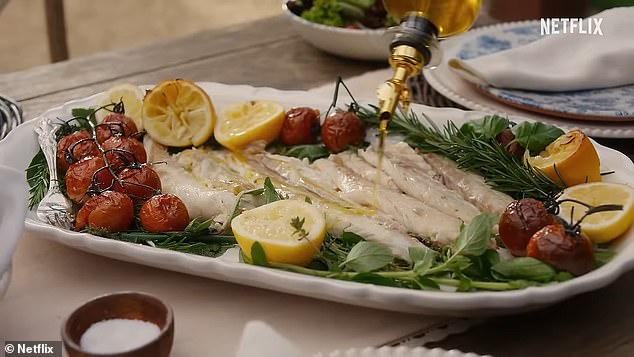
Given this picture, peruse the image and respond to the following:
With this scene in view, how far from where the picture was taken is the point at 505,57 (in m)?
1.95

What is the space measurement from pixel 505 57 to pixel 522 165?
0.54 meters

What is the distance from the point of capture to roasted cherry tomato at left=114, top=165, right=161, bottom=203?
1.42m

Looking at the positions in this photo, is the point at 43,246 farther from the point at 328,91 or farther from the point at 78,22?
the point at 78,22

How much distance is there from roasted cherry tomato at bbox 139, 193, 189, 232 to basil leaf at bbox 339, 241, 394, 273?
0.95 feet

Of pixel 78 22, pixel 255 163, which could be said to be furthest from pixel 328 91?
pixel 78 22

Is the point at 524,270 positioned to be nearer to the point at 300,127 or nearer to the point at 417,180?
the point at 417,180

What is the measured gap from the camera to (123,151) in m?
1.49

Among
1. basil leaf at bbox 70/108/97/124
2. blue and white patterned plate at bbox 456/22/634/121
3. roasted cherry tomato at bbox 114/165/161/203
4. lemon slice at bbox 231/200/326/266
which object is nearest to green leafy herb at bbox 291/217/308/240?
lemon slice at bbox 231/200/326/266

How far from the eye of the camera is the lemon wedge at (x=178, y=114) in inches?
65.9

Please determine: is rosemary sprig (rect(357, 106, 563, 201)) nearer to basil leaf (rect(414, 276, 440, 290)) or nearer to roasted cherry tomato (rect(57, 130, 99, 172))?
basil leaf (rect(414, 276, 440, 290))

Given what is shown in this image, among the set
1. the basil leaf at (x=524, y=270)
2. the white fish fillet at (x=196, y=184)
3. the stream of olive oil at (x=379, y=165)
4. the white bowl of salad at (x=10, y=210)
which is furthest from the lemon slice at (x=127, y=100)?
the basil leaf at (x=524, y=270)

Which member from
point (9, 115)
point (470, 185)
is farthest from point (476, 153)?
point (9, 115)

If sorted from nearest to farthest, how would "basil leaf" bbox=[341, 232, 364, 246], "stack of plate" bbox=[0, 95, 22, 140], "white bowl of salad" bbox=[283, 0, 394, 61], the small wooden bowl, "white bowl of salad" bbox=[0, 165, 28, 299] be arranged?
the small wooden bowl < "white bowl of salad" bbox=[0, 165, 28, 299] < "basil leaf" bbox=[341, 232, 364, 246] < "stack of plate" bbox=[0, 95, 22, 140] < "white bowl of salad" bbox=[283, 0, 394, 61]

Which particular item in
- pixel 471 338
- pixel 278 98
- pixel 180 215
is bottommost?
pixel 471 338
